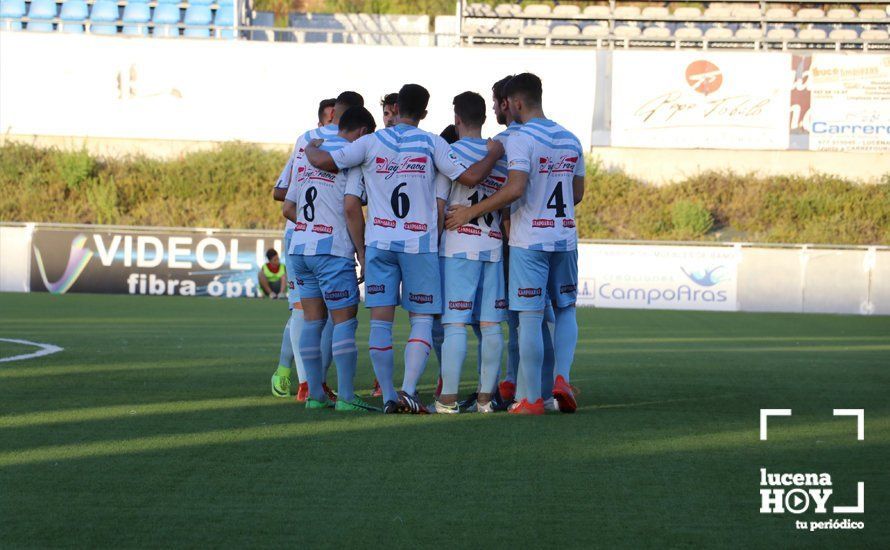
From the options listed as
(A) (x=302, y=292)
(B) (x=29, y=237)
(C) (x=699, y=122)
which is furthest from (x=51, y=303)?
(C) (x=699, y=122)

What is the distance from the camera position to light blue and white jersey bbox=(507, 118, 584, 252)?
7547 mm

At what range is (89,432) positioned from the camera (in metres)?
6.32

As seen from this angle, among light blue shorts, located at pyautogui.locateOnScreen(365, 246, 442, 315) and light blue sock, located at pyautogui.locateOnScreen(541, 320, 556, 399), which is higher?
light blue shorts, located at pyautogui.locateOnScreen(365, 246, 442, 315)

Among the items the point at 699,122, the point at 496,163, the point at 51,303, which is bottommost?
the point at 51,303

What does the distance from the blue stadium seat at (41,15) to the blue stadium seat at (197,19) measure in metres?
4.41

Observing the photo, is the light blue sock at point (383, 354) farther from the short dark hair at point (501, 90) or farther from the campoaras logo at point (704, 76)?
the campoaras logo at point (704, 76)

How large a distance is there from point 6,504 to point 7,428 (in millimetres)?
1989

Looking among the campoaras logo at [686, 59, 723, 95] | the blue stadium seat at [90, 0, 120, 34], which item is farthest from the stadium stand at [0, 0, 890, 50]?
the campoaras logo at [686, 59, 723, 95]

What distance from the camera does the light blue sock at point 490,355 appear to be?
7547 mm

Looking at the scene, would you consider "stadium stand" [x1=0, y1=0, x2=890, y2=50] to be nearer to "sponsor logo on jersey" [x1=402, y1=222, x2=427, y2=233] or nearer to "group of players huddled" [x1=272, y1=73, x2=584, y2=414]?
"group of players huddled" [x1=272, y1=73, x2=584, y2=414]

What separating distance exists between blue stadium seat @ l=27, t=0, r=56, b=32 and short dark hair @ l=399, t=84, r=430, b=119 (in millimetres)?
35468

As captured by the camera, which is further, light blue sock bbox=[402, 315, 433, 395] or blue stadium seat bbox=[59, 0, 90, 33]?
blue stadium seat bbox=[59, 0, 90, 33]

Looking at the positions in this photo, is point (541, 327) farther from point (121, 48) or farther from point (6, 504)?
point (121, 48)

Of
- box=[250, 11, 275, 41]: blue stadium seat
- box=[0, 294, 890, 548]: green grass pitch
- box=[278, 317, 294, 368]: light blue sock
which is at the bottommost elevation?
box=[0, 294, 890, 548]: green grass pitch
